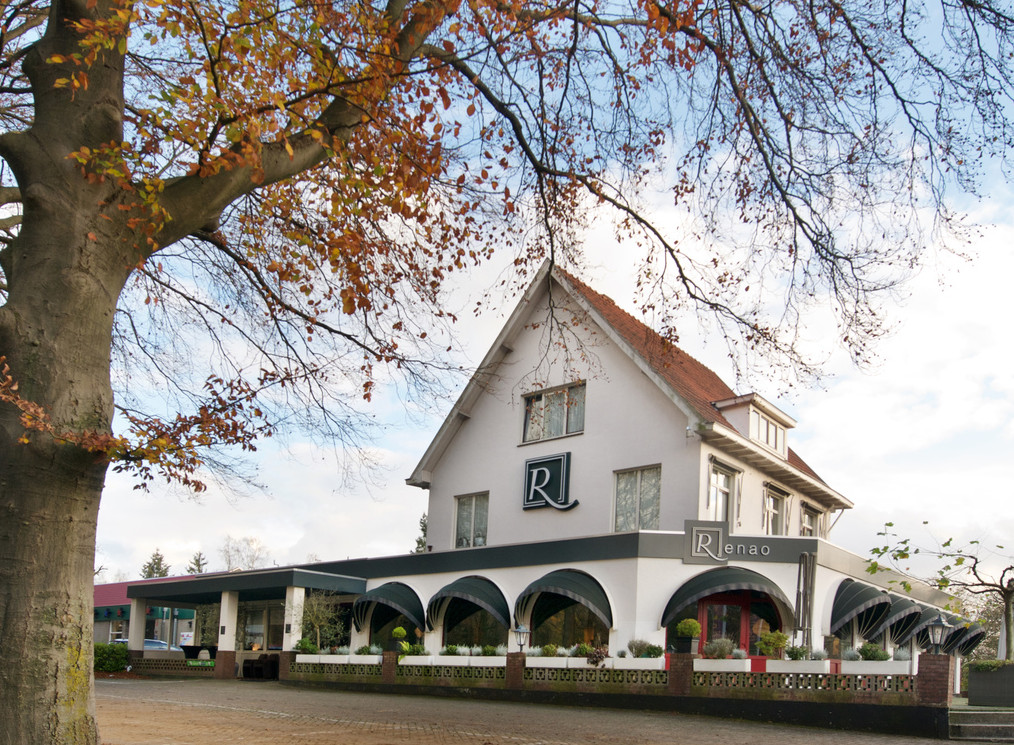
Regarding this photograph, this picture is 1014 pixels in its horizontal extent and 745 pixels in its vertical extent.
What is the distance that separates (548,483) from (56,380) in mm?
20072

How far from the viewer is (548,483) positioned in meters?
26.1

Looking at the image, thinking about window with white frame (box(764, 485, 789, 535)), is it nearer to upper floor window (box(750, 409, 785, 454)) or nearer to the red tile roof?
upper floor window (box(750, 409, 785, 454))

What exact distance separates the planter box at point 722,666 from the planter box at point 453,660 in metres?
5.95

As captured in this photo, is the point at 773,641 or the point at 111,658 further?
the point at 111,658

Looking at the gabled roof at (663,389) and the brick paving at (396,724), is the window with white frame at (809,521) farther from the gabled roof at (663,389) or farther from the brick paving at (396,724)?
the brick paving at (396,724)

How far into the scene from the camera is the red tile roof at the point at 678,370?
922 inches

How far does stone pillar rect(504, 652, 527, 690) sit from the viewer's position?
69.8 ft

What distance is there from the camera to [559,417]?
87.1ft

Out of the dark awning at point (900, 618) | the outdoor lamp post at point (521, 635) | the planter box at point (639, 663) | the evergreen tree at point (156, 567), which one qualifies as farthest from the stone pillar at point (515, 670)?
the evergreen tree at point (156, 567)

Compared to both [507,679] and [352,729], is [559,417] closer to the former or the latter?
[507,679]

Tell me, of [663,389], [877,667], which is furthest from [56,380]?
[663,389]

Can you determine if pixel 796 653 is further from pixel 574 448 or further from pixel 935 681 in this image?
pixel 574 448

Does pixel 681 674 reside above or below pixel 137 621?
above

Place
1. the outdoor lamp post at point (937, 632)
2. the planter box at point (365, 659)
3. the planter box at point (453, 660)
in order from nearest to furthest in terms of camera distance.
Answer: the outdoor lamp post at point (937, 632) < the planter box at point (453, 660) < the planter box at point (365, 659)
